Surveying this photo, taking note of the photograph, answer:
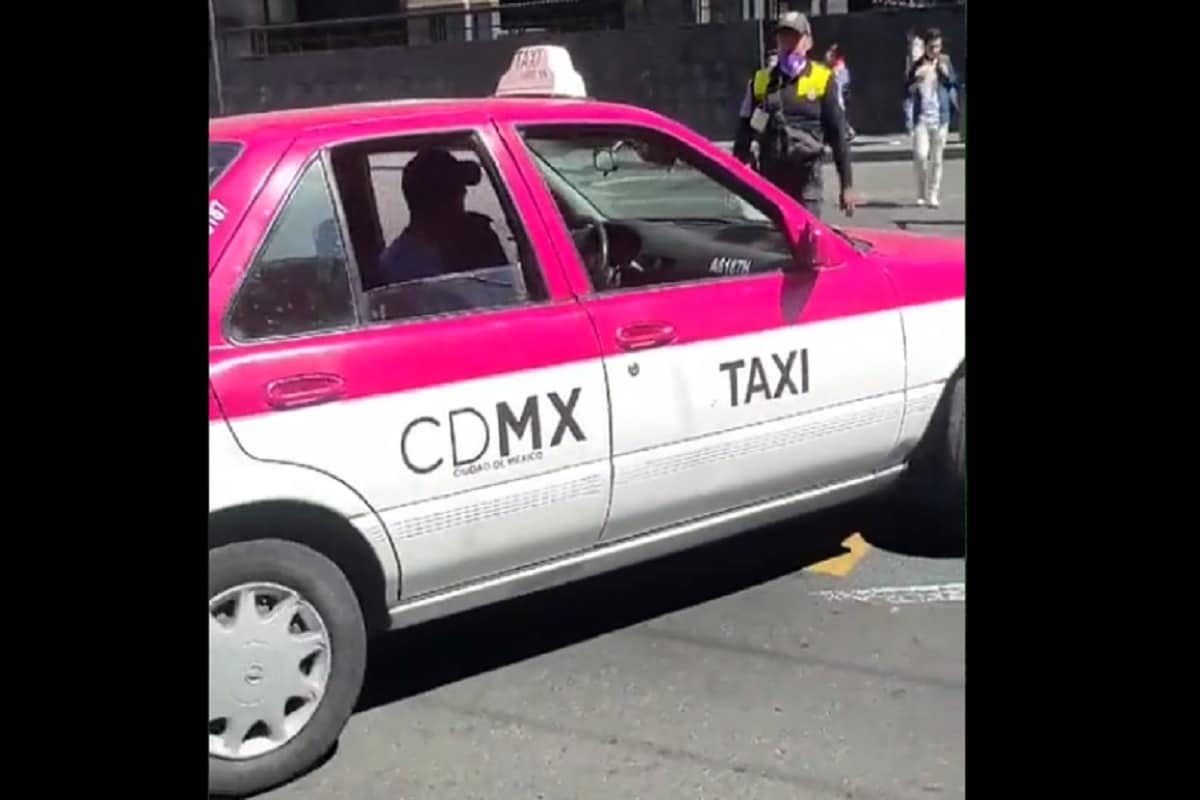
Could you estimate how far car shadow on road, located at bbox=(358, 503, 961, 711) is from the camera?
4254 millimetres

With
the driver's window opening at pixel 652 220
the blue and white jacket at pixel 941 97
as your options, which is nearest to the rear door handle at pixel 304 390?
the driver's window opening at pixel 652 220

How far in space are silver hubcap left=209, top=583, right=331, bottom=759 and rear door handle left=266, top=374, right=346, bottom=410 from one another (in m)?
0.41

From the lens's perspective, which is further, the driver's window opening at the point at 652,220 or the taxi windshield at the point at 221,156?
the driver's window opening at the point at 652,220

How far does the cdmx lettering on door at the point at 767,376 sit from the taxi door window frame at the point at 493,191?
566 millimetres

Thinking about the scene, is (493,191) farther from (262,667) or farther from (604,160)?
(262,667)

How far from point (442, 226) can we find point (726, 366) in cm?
85

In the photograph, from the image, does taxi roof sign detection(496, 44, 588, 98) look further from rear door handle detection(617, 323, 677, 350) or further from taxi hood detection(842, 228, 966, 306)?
rear door handle detection(617, 323, 677, 350)

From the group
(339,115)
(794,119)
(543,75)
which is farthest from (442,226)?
(794,119)

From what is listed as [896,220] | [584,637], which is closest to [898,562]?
[584,637]

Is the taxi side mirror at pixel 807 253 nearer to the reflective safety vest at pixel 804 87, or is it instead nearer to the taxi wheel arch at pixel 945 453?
the taxi wheel arch at pixel 945 453

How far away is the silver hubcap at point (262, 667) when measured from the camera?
3.31 m

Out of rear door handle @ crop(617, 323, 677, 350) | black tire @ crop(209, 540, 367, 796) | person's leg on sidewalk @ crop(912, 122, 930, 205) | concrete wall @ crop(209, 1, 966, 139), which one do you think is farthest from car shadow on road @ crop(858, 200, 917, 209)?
black tire @ crop(209, 540, 367, 796)

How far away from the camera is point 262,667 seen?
3.39 m
